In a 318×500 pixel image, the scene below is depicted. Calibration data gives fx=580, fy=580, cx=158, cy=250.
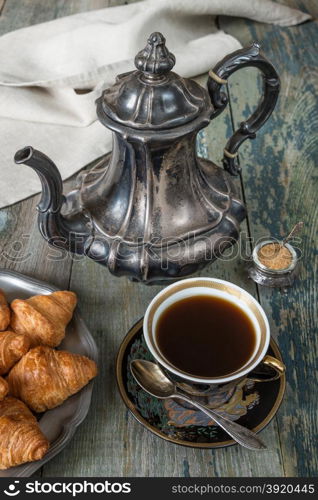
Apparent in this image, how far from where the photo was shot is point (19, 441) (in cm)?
80

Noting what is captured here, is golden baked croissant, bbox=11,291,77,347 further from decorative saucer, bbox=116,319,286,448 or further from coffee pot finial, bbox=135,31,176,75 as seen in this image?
coffee pot finial, bbox=135,31,176,75

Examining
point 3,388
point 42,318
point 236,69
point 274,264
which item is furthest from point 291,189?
point 3,388

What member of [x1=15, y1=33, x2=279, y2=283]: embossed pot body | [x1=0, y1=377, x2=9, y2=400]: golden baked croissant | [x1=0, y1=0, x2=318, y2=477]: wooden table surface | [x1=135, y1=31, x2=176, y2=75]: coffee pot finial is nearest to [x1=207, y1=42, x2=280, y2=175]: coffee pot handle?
[x1=15, y1=33, x2=279, y2=283]: embossed pot body

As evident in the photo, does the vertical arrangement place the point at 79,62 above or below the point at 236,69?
below

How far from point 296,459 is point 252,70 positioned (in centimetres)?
121

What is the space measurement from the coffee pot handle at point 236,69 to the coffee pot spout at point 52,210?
0.96ft

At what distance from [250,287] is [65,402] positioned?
443 mm

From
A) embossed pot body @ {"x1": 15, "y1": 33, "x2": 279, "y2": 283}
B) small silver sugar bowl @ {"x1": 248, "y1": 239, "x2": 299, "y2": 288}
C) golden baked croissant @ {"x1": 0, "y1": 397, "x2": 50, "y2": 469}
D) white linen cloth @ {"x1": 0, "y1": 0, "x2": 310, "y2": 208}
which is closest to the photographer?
golden baked croissant @ {"x1": 0, "y1": 397, "x2": 50, "y2": 469}

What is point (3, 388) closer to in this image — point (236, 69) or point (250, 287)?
point (250, 287)

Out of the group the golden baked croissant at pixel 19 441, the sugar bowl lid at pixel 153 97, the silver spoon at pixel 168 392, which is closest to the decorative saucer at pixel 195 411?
the silver spoon at pixel 168 392

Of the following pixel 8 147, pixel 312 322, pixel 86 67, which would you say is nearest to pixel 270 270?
pixel 312 322

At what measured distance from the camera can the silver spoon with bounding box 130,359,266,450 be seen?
864 mm

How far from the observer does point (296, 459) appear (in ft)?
2.94

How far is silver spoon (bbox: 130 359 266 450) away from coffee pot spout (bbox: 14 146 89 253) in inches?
9.3
